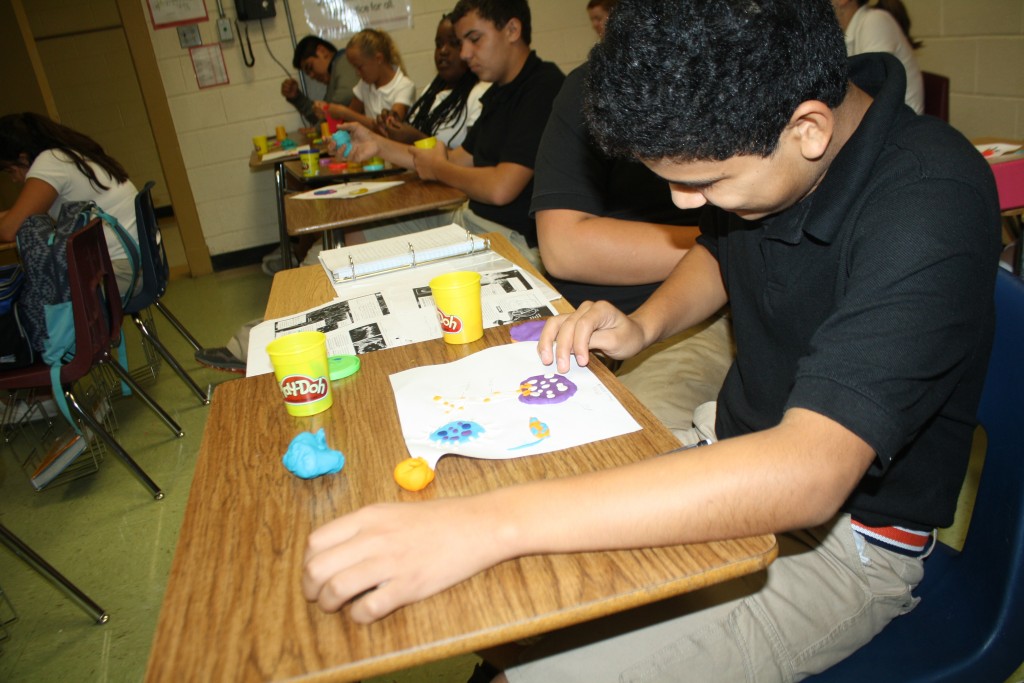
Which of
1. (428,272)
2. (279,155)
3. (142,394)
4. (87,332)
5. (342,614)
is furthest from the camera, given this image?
(279,155)

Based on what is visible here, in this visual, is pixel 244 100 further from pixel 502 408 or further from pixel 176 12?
pixel 502 408

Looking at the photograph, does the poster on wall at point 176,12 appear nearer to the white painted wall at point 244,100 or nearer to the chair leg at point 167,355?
the white painted wall at point 244,100

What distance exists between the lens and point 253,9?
475 cm

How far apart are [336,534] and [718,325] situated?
1.13 meters

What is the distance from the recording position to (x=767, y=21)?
0.69 metres

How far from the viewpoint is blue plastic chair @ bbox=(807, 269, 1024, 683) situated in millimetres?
830

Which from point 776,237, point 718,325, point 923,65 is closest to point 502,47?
point 718,325

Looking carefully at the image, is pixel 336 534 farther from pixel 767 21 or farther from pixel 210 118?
pixel 210 118

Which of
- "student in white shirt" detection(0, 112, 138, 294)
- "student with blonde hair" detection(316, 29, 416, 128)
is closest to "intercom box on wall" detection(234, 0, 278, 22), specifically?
"student with blonde hair" detection(316, 29, 416, 128)

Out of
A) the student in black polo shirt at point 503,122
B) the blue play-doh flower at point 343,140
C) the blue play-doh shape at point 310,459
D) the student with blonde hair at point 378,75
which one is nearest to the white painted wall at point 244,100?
the student with blonde hair at point 378,75

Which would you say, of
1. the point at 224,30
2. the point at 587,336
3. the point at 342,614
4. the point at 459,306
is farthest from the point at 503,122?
the point at 224,30

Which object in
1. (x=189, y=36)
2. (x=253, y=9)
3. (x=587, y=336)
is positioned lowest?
(x=587, y=336)

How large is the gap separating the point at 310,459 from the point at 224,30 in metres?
4.81

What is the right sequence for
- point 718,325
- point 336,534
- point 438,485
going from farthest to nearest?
point 718,325, point 438,485, point 336,534
